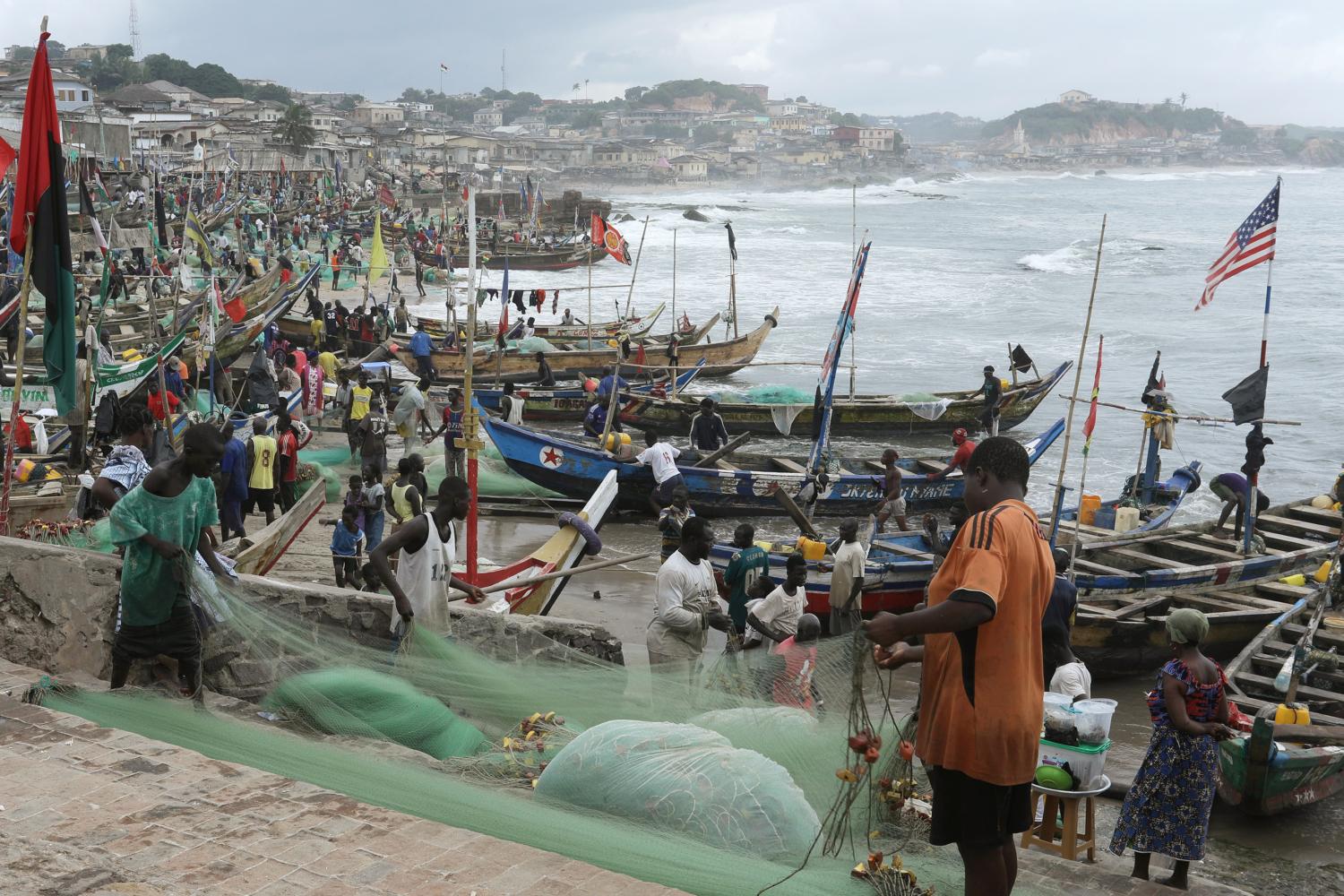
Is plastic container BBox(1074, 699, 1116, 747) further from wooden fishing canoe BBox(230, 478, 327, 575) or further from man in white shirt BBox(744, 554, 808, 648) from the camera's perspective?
wooden fishing canoe BBox(230, 478, 327, 575)

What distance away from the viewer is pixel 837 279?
59719mm

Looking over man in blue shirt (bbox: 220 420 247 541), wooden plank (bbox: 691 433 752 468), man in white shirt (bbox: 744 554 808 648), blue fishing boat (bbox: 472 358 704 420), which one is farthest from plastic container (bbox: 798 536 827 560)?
blue fishing boat (bbox: 472 358 704 420)

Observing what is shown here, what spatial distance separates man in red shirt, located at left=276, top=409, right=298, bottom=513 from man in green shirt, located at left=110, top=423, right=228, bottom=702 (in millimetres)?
7825

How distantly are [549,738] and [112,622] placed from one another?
2.32 metres

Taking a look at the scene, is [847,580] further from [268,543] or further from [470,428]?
[268,543]

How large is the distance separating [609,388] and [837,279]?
41362 mm

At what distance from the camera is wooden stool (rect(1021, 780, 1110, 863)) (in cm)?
548

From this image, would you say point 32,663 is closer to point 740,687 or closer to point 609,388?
point 740,687

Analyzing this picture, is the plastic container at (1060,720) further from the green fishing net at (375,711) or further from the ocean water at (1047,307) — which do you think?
the ocean water at (1047,307)

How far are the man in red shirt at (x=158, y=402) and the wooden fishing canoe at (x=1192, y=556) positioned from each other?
10.4 metres

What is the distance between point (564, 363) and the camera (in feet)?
84.4

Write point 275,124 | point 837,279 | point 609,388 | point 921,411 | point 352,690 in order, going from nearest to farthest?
1. point 352,690
2. point 609,388
3. point 921,411
4. point 837,279
5. point 275,124

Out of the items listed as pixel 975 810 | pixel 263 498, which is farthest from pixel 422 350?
pixel 975 810

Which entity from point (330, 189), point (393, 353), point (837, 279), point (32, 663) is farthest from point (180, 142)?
point (32, 663)
